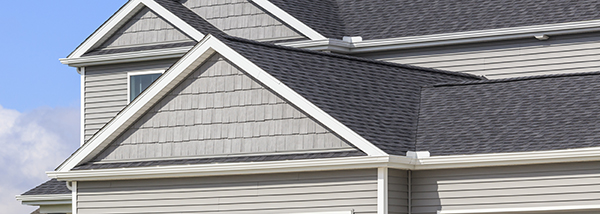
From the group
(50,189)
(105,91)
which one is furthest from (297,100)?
(105,91)

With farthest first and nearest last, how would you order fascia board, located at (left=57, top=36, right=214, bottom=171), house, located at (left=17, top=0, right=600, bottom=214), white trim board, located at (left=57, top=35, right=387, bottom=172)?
fascia board, located at (left=57, top=36, right=214, bottom=171)
white trim board, located at (left=57, top=35, right=387, bottom=172)
house, located at (left=17, top=0, right=600, bottom=214)

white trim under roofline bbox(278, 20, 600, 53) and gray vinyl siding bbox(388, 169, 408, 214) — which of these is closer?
gray vinyl siding bbox(388, 169, 408, 214)

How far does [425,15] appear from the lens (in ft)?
63.0

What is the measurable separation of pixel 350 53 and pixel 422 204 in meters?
6.07

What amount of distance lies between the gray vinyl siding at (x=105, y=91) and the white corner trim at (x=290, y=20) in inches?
97.6

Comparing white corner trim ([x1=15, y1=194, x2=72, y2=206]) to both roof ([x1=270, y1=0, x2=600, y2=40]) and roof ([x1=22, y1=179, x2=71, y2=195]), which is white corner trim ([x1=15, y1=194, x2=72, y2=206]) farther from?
roof ([x1=270, y1=0, x2=600, y2=40])

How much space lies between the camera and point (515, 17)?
1803 centimetres

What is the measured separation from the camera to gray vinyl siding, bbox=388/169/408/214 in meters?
12.9

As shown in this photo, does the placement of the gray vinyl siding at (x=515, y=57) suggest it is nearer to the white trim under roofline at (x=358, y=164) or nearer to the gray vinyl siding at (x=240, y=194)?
the white trim under roofline at (x=358, y=164)

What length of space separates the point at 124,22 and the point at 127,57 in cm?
79

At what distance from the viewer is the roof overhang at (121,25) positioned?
60.7 feet

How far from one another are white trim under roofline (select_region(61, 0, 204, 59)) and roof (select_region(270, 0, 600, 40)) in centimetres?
191

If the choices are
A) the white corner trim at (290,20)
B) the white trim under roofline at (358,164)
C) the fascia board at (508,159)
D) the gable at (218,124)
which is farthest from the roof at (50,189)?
the fascia board at (508,159)

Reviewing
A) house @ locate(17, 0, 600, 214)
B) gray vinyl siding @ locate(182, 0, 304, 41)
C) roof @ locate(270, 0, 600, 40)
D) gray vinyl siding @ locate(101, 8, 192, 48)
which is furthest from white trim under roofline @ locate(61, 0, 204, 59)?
house @ locate(17, 0, 600, 214)
